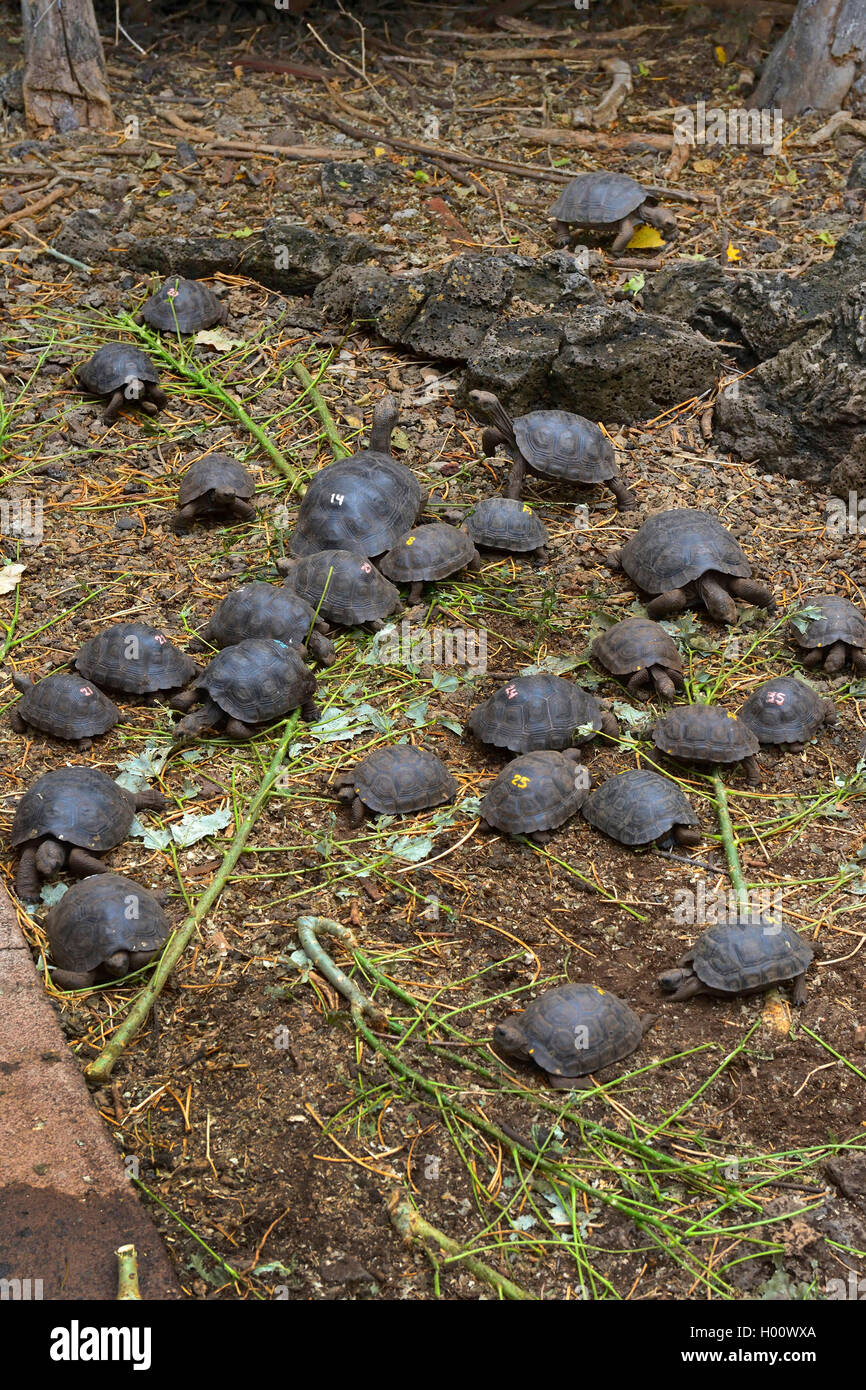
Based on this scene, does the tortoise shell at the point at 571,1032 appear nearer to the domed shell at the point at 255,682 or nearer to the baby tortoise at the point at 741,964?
the baby tortoise at the point at 741,964

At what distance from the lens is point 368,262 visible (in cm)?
795

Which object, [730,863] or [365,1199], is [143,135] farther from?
[365,1199]

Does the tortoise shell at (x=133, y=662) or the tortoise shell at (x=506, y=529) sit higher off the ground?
the tortoise shell at (x=506, y=529)

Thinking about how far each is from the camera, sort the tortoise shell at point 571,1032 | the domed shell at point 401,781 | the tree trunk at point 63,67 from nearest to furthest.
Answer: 1. the tortoise shell at point 571,1032
2. the domed shell at point 401,781
3. the tree trunk at point 63,67

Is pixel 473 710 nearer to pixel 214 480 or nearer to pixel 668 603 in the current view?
pixel 668 603

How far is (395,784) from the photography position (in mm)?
4664

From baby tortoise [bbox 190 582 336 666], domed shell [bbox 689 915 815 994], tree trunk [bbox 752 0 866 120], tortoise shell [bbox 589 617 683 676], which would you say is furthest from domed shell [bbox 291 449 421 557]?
tree trunk [bbox 752 0 866 120]

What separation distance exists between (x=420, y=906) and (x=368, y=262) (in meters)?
5.08

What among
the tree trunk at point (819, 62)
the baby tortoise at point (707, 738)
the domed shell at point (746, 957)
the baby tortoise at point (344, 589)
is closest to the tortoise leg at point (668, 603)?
the baby tortoise at point (707, 738)

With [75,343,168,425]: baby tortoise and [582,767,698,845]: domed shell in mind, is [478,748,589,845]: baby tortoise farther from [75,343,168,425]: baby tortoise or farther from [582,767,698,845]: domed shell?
[75,343,168,425]: baby tortoise

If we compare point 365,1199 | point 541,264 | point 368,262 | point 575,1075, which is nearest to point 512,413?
point 541,264

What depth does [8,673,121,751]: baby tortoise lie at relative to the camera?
194 inches

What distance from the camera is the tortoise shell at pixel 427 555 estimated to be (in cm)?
574

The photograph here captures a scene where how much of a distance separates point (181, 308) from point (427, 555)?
112 inches
